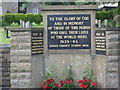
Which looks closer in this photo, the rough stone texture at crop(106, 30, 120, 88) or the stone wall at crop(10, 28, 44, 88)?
the rough stone texture at crop(106, 30, 120, 88)

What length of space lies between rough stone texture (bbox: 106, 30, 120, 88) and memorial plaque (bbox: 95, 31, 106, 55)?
0.14m

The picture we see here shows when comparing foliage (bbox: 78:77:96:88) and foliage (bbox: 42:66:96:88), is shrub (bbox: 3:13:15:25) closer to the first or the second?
foliage (bbox: 42:66:96:88)

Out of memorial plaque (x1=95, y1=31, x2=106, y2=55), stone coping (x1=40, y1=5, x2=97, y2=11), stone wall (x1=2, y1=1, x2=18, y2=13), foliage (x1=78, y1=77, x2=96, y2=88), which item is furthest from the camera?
stone wall (x1=2, y1=1, x2=18, y2=13)

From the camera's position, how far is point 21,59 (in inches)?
326

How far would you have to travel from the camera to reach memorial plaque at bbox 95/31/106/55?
8.11 metres

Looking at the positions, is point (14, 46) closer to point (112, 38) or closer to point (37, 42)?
point (37, 42)

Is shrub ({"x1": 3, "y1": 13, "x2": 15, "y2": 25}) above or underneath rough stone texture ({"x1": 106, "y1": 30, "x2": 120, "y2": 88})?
above

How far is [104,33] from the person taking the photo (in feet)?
26.5

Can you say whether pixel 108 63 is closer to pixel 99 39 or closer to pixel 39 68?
pixel 99 39

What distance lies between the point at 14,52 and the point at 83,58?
247 cm

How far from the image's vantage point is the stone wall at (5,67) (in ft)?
30.0

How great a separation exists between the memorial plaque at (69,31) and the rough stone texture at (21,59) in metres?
0.92

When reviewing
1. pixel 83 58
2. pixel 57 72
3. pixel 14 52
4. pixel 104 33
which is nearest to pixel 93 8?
pixel 104 33

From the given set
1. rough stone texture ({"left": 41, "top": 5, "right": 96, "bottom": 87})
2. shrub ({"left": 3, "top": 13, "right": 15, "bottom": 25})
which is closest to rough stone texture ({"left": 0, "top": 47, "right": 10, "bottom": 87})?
rough stone texture ({"left": 41, "top": 5, "right": 96, "bottom": 87})
